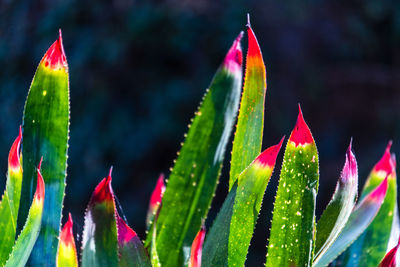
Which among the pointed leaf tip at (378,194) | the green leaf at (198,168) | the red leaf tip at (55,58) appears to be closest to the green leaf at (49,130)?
the red leaf tip at (55,58)

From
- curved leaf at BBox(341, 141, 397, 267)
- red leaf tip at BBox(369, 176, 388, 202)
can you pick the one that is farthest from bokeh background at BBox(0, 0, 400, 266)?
red leaf tip at BBox(369, 176, 388, 202)

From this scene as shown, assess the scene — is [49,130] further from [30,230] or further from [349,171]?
[349,171]

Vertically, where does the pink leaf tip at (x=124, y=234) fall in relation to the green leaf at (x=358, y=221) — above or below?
above

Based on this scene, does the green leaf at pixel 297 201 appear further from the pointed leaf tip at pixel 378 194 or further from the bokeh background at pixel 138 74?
the bokeh background at pixel 138 74

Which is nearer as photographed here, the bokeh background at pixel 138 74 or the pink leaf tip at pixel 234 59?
the pink leaf tip at pixel 234 59

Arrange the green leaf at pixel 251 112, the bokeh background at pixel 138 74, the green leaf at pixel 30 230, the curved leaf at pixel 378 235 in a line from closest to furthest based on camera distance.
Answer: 1. the green leaf at pixel 30 230
2. the green leaf at pixel 251 112
3. the curved leaf at pixel 378 235
4. the bokeh background at pixel 138 74

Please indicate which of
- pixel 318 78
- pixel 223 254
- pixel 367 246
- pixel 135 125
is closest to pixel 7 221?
pixel 223 254
